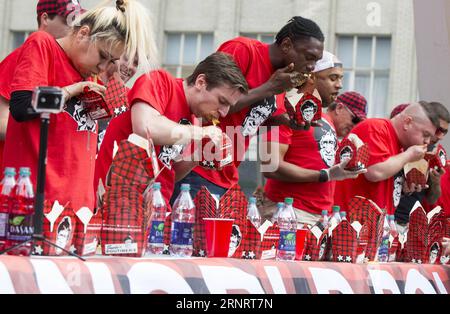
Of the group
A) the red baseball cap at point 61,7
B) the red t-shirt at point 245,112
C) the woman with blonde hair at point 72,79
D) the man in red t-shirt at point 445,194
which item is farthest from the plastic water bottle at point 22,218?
the man in red t-shirt at point 445,194

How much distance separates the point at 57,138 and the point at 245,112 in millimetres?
1011

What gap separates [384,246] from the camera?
3.86 metres

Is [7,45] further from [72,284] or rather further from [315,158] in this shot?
[72,284]

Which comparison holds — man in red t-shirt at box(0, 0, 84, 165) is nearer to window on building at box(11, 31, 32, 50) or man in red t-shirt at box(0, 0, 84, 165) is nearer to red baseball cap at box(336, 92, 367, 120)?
red baseball cap at box(336, 92, 367, 120)

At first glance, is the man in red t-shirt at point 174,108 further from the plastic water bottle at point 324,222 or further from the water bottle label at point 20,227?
the water bottle label at point 20,227

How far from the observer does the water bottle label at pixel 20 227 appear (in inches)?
89.5

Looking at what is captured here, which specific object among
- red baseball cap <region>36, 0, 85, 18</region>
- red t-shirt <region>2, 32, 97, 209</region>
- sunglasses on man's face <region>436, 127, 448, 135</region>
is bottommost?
red t-shirt <region>2, 32, 97, 209</region>

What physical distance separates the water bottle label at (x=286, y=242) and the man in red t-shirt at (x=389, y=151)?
119 cm

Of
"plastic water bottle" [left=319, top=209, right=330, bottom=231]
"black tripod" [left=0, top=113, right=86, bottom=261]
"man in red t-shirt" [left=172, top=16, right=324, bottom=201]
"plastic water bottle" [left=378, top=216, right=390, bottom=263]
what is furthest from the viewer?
"plastic water bottle" [left=378, top=216, right=390, bottom=263]

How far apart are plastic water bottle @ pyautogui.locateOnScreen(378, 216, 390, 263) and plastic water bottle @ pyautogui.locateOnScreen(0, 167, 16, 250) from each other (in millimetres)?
1896

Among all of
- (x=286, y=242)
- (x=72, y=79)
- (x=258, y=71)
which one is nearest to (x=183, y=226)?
(x=286, y=242)

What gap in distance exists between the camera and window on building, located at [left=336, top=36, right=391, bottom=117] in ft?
59.7

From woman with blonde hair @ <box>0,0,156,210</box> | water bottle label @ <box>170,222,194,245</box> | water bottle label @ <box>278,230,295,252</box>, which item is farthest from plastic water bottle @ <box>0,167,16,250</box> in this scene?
water bottle label @ <box>278,230,295,252</box>
